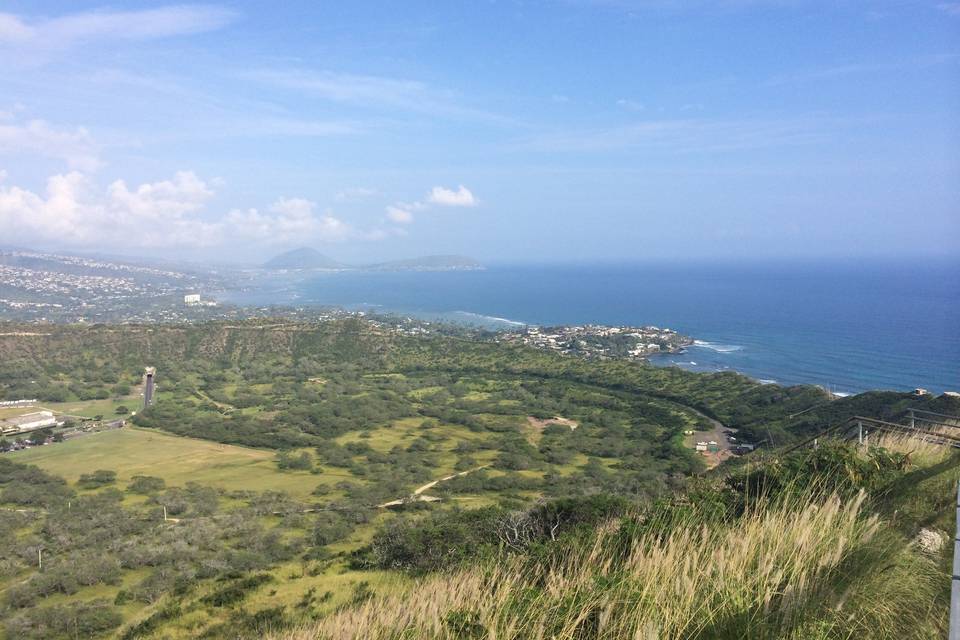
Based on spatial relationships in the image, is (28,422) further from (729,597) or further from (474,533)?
(729,597)

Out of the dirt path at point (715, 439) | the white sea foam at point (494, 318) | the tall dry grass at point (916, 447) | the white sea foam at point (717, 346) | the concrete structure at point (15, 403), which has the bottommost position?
the concrete structure at point (15, 403)

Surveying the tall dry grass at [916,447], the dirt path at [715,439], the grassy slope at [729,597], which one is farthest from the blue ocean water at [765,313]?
the grassy slope at [729,597]

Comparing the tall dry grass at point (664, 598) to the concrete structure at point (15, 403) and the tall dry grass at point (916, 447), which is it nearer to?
the tall dry grass at point (916, 447)

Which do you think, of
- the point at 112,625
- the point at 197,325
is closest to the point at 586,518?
the point at 112,625

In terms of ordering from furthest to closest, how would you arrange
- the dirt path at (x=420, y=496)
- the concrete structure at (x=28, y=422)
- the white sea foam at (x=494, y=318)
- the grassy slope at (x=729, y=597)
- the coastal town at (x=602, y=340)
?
the white sea foam at (x=494, y=318) < the coastal town at (x=602, y=340) < the concrete structure at (x=28, y=422) < the dirt path at (x=420, y=496) < the grassy slope at (x=729, y=597)

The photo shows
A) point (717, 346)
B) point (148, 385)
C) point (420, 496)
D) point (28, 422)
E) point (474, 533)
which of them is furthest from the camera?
point (717, 346)

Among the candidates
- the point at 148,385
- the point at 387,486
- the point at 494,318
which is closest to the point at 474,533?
the point at 387,486
